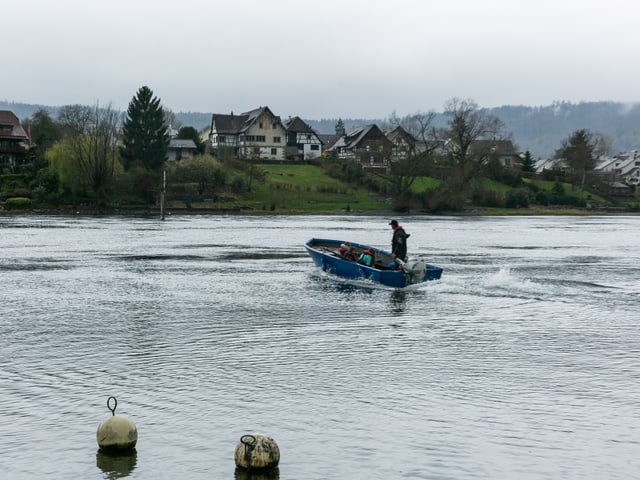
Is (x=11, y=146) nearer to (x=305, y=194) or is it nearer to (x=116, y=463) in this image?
(x=305, y=194)

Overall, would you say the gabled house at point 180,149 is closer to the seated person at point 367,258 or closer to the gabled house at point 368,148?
the gabled house at point 368,148

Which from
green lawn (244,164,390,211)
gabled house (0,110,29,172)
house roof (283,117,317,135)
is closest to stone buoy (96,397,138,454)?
green lawn (244,164,390,211)

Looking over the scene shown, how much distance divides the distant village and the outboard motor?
A: 88781 millimetres

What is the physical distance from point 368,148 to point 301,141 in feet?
106

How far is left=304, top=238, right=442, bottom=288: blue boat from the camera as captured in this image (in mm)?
33438

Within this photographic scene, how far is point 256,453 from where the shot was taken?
1215 centimetres

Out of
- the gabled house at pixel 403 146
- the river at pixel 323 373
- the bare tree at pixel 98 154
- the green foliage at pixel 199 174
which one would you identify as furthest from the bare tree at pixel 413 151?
the river at pixel 323 373

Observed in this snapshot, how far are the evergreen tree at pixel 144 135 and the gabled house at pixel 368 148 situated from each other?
34.3 metres

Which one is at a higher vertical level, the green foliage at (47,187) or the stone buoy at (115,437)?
the green foliage at (47,187)

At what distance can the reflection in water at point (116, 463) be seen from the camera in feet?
40.0

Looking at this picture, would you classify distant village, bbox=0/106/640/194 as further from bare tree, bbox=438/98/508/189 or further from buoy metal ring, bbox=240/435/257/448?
buoy metal ring, bbox=240/435/257/448

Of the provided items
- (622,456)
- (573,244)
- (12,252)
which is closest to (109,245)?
(12,252)

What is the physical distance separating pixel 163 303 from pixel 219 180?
284ft

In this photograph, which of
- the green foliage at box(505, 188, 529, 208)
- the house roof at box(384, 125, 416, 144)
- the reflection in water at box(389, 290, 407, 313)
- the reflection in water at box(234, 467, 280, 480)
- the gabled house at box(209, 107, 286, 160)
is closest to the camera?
the reflection in water at box(234, 467, 280, 480)
